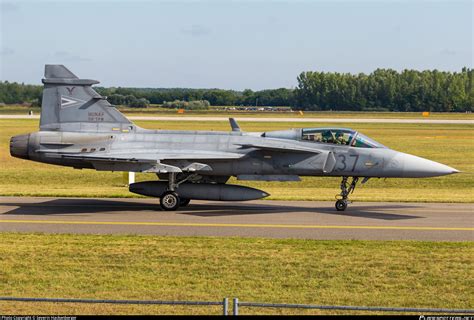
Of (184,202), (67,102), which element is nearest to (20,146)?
(67,102)

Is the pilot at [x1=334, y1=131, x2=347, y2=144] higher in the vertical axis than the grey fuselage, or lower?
higher

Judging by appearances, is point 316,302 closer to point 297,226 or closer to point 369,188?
point 297,226

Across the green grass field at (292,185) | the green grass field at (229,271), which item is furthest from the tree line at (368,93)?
the green grass field at (229,271)

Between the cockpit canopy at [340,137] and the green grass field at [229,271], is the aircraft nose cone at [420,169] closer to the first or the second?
the cockpit canopy at [340,137]

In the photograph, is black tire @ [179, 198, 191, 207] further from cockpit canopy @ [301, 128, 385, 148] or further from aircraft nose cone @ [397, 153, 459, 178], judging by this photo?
aircraft nose cone @ [397, 153, 459, 178]

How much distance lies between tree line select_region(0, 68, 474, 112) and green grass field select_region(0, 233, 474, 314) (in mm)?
112074

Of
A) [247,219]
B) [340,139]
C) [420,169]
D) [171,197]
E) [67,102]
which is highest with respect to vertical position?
[67,102]

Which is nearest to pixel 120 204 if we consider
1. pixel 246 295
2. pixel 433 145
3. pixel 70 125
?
pixel 70 125

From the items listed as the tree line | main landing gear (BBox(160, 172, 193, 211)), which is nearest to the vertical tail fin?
main landing gear (BBox(160, 172, 193, 211))

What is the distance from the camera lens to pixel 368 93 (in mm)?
149125

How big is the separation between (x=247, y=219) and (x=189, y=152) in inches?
120

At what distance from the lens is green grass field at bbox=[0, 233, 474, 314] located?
43.9ft

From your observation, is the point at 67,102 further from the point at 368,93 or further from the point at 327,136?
the point at 368,93

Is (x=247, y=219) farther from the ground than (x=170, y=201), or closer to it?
closer to it
